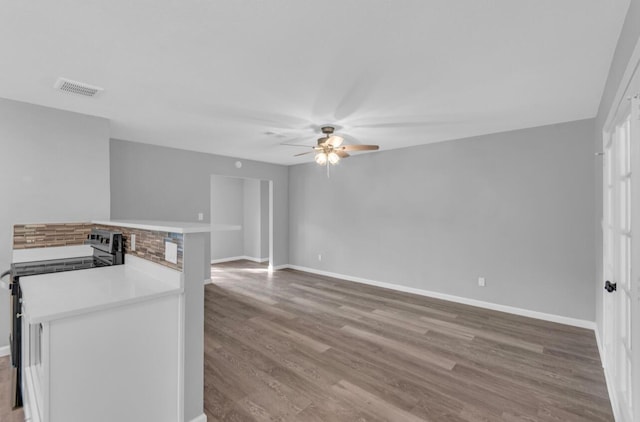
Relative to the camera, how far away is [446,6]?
1544 millimetres

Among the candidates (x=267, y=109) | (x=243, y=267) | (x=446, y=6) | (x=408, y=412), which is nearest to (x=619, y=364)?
(x=408, y=412)

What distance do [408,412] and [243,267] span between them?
5.46 m

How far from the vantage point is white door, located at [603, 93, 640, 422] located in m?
1.34

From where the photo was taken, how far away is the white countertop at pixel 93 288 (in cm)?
135

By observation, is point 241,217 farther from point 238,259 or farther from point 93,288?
point 93,288

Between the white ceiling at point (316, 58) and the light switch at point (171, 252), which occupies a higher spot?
the white ceiling at point (316, 58)

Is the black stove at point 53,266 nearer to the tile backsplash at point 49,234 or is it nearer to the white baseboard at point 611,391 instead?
the tile backsplash at point 49,234

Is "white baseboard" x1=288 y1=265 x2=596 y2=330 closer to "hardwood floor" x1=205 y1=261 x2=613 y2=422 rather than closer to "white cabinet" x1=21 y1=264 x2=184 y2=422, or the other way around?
"hardwood floor" x1=205 y1=261 x2=613 y2=422

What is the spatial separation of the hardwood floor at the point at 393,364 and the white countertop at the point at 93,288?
1.00m

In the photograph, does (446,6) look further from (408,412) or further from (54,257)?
(54,257)

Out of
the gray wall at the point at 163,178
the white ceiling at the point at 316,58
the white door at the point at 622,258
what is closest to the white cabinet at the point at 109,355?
the white ceiling at the point at 316,58

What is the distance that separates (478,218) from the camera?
419cm

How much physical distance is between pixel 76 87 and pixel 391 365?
3681 mm

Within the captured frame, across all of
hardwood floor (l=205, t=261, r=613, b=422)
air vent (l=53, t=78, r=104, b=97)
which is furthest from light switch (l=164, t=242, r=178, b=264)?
air vent (l=53, t=78, r=104, b=97)
